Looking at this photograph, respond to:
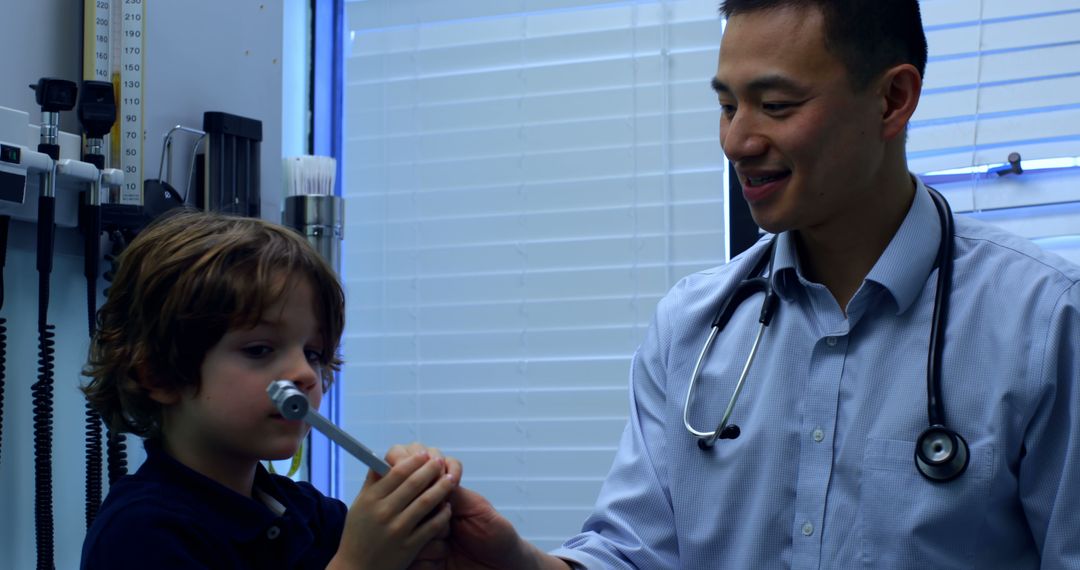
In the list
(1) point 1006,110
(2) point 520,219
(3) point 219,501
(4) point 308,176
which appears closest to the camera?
(3) point 219,501

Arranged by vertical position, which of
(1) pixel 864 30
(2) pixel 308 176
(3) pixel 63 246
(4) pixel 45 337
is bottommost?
(4) pixel 45 337

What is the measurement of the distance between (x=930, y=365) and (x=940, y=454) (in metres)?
0.11

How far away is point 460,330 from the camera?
8.51 ft

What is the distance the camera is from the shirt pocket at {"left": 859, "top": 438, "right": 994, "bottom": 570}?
50.4 inches

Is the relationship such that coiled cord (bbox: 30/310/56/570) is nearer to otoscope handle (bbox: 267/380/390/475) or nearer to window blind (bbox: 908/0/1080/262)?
Result: otoscope handle (bbox: 267/380/390/475)

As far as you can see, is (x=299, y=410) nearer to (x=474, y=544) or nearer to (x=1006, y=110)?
(x=474, y=544)

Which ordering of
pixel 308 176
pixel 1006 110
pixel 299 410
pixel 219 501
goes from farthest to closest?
pixel 308 176, pixel 1006 110, pixel 219 501, pixel 299 410

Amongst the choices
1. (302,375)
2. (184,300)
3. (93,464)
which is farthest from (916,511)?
(93,464)

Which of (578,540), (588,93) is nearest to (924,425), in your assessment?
(578,540)

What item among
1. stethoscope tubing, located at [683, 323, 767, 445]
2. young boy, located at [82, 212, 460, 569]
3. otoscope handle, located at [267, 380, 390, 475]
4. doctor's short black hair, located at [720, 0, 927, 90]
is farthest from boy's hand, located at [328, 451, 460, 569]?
doctor's short black hair, located at [720, 0, 927, 90]

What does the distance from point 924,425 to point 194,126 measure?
1608 millimetres

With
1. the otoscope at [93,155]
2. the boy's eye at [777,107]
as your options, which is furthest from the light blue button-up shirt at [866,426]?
the otoscope at [93,155]

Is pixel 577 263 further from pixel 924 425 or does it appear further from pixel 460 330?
pixel 924 425

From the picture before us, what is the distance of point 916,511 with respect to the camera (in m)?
1.30
